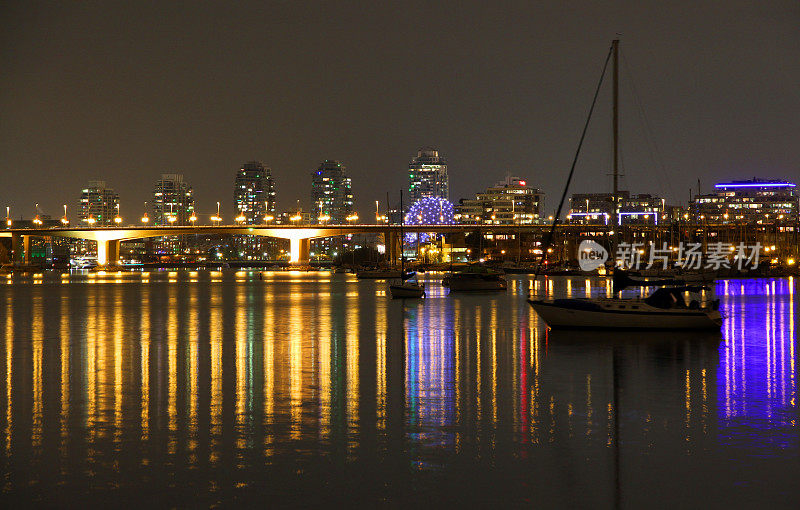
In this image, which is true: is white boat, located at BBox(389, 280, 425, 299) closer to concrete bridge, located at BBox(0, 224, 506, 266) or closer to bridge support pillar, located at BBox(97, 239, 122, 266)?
concrete bridge, located at BBox(0, 224, 506, 266)

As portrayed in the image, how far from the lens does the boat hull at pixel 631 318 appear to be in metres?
32.6

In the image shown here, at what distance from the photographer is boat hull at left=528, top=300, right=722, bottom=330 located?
32562mm

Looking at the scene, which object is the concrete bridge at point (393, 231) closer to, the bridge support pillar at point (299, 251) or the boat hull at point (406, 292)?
the bridge support pillar at point (299, 251)

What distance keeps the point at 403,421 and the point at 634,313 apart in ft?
59.1

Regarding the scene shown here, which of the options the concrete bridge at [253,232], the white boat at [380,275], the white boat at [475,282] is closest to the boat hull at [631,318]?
the white boat at [475,282]

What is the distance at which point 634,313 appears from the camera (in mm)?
32438

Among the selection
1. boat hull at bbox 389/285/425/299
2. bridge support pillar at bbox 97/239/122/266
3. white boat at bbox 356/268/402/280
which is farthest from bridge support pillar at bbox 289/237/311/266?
boat hull at bbox 389/285/425/299

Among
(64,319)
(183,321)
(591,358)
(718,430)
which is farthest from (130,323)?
(718,430)

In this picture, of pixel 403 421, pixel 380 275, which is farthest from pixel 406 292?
pixel 380 275

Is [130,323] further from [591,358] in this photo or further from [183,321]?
[591,358]

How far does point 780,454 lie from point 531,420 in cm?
438

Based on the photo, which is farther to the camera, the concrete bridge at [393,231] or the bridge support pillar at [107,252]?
the bridge support pillar at [107,252]

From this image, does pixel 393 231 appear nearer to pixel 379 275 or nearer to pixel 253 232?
pixel 253 232

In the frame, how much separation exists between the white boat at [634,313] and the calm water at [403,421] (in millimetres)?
623
